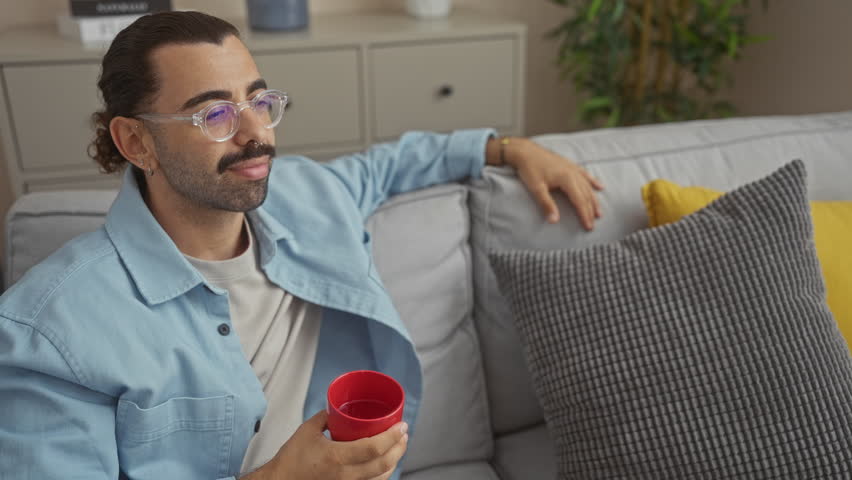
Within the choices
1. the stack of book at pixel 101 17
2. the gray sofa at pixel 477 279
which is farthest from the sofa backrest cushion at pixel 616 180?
the stack of book at pixel 101 17

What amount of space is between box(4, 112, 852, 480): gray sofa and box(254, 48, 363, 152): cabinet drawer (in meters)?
1.13

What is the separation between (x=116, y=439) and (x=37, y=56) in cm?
161

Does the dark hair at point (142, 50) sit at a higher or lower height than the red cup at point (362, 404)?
higher

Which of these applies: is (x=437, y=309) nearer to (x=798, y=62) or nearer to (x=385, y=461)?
(x=385, y=461)

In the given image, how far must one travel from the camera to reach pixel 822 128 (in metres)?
1.64

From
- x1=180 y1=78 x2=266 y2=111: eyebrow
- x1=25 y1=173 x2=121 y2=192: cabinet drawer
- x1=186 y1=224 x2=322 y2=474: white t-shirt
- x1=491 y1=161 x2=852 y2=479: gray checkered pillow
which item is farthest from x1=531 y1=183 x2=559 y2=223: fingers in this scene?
x1=25 y1=173 x2=121 y2=192: cabinet drawer

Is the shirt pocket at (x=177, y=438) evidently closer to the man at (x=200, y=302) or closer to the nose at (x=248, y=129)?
the man at (x=200, y=302)

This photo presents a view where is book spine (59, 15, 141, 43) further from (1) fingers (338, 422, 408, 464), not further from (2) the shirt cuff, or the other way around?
(1) fingers (338, 422, 408, 464)

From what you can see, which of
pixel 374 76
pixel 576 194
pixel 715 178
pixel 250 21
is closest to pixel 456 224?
pixel 576 194

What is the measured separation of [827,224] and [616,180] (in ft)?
1.17

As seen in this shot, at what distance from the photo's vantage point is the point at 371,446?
Answer: 2.89ft

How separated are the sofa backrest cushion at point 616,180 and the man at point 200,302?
0.19ft

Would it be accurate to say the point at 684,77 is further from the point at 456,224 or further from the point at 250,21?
the point at 456,224

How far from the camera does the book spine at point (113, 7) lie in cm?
234
